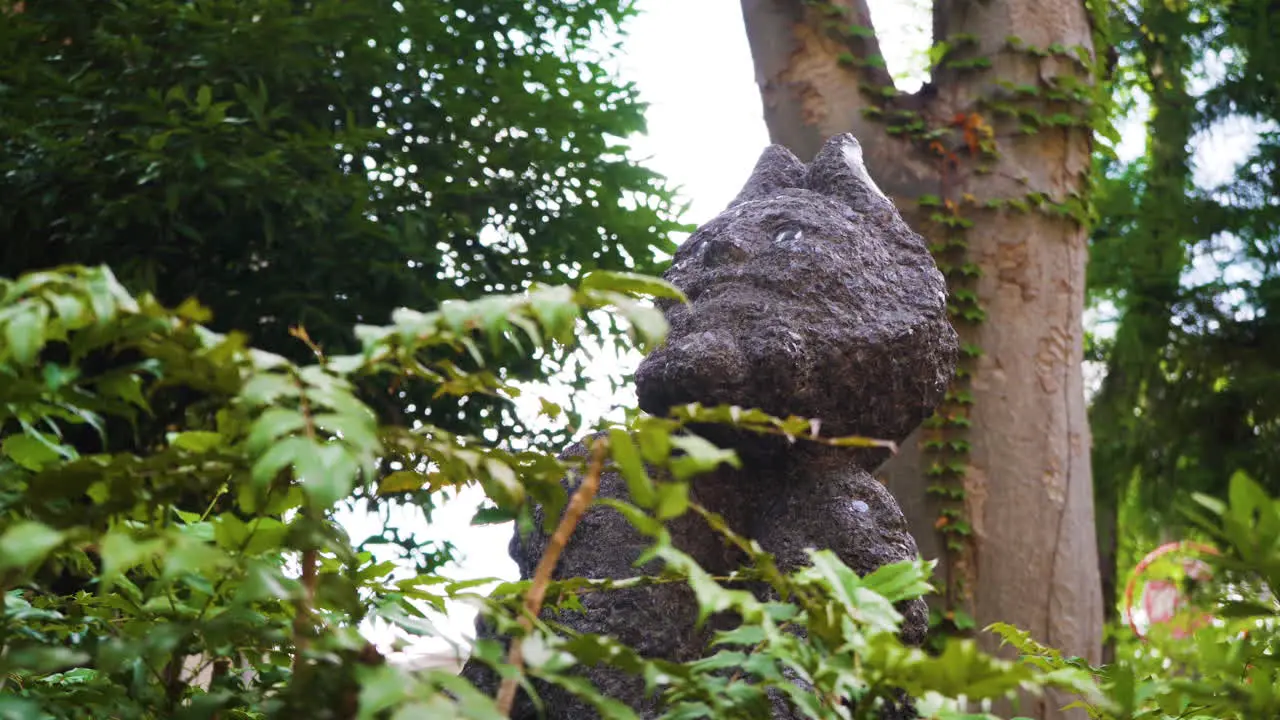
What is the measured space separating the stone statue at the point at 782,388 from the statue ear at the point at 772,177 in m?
0.14

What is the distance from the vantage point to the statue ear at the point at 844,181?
2.59m

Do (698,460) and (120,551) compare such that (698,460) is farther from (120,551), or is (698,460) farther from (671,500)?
(120,551)

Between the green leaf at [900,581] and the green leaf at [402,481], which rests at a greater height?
the green leaf at [402,481]

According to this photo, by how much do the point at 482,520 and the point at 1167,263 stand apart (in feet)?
29.0

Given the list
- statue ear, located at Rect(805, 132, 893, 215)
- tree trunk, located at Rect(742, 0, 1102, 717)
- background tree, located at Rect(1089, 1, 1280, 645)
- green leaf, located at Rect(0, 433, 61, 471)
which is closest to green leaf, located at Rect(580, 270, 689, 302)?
green leaf, located at Rect(0, 433, 61, 471)

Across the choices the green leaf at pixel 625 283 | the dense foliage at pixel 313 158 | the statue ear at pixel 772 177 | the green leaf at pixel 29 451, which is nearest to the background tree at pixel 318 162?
the dense foliage at pixel 313 158

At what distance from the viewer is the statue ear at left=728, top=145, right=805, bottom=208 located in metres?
2.67

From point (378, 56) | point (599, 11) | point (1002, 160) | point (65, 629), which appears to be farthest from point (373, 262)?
point (65, 629)

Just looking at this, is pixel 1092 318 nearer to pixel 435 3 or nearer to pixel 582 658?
pixel 435 3

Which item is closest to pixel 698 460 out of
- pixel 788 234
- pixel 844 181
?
pixel 788 234

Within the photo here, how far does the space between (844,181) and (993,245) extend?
2435 millimetres

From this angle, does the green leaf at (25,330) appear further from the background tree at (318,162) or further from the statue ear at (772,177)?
the background tree at (318,162)

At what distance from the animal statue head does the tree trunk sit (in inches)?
89.8

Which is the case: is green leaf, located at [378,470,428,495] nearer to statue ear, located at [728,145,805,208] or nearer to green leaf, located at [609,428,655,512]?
green leaf, located at [609,428,655,512]
